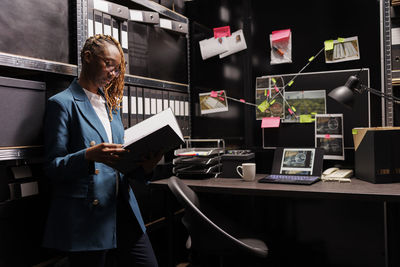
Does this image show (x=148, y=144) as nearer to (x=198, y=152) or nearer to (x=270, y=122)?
(x=198, y=152)

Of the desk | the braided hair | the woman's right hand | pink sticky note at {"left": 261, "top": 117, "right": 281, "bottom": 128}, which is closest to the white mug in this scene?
the desk

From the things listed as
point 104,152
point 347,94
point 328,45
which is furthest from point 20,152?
point 328,45

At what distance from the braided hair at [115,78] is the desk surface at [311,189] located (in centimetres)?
54

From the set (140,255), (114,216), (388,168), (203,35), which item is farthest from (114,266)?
(203,35)

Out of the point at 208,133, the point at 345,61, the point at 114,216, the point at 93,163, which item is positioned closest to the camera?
the point at 93,163

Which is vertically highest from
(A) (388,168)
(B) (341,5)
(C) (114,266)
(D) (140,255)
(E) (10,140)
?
(B) (341,5)

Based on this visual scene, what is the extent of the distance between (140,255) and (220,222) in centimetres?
44

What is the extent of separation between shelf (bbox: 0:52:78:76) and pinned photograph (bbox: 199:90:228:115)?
1.13 m

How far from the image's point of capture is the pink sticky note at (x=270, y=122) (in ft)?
7.62

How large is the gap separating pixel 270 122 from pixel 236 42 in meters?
0.62

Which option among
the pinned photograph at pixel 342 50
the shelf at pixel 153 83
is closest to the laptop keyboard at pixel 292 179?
the pinned photograph at pixel 342 50

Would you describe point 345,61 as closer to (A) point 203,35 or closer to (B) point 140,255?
(A) point 203,35

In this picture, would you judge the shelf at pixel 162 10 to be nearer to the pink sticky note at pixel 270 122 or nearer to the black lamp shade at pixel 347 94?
the pink sticky note at pixel 270 122

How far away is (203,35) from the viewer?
8.53 feet
